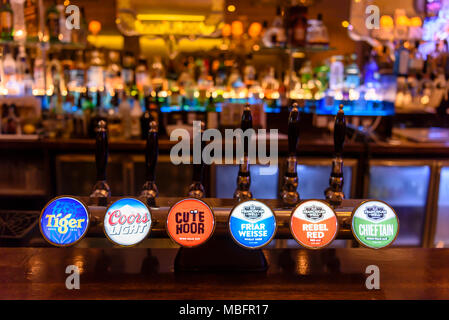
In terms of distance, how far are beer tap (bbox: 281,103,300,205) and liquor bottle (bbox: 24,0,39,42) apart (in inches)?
96.8

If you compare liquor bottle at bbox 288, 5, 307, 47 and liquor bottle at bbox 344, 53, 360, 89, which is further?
liquor bottle at bbox 344, 53, 360, 89

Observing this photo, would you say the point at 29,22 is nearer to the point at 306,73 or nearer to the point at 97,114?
the point at 97,114

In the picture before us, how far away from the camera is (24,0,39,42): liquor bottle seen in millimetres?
2851

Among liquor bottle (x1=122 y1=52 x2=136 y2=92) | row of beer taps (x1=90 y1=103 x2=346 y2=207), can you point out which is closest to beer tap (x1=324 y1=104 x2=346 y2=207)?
row of beer taps (x1=90 y1=103 x2=346 y2=207)

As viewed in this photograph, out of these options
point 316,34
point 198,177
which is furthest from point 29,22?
point 198,177

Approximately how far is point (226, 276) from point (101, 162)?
42cm

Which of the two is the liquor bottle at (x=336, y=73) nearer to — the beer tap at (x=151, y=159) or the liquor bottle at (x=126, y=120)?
the liquor bottle at (x=126, y=120)

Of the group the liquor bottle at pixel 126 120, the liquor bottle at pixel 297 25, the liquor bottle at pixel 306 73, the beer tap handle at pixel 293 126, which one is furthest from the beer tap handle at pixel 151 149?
the liquor bottle at pixel 306 73

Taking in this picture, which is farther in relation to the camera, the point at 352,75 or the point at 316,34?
the point at 352,75

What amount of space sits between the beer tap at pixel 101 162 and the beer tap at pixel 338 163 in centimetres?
56

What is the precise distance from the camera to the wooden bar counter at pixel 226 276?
35.9 inches

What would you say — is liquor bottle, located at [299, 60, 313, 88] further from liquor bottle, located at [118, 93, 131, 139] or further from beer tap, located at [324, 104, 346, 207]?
beer tap, located at [324, 104, 346, 207]

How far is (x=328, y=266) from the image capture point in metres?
1.06

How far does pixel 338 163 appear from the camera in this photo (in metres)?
1.09
